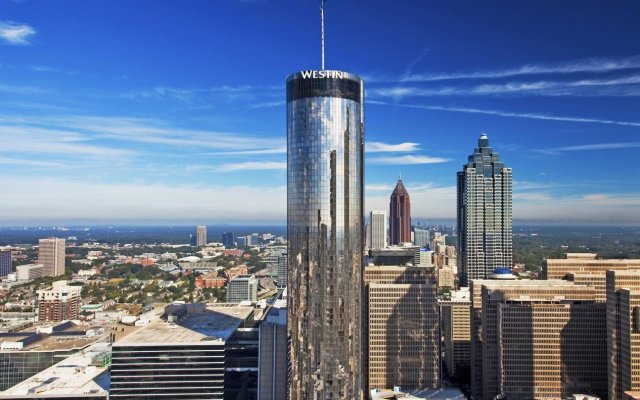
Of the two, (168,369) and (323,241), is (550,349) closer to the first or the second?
(323,241)

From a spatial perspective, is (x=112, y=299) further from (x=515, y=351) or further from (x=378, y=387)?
(x=515, y=351)

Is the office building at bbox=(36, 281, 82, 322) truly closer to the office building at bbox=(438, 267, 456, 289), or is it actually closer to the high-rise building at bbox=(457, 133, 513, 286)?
the office building at bbox=(438, 267, 456, 289)

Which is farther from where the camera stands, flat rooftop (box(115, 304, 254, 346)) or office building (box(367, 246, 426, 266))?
office building (box(367, 246, 426, 266))

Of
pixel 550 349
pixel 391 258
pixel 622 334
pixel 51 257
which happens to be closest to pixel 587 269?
pixel 550 349

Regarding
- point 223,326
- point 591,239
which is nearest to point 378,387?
point 223,326

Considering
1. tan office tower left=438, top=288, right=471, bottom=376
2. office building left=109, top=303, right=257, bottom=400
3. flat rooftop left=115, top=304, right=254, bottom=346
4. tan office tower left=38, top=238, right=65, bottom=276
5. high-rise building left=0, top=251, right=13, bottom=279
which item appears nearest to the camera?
office building left=109, top=303, right=257, bottom=400

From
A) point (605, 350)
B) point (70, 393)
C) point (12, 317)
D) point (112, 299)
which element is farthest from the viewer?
point (112, 299)

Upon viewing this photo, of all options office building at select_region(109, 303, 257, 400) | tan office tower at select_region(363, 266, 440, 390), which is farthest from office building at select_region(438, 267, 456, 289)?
office building at select_region(109, 303, 257, 400)
